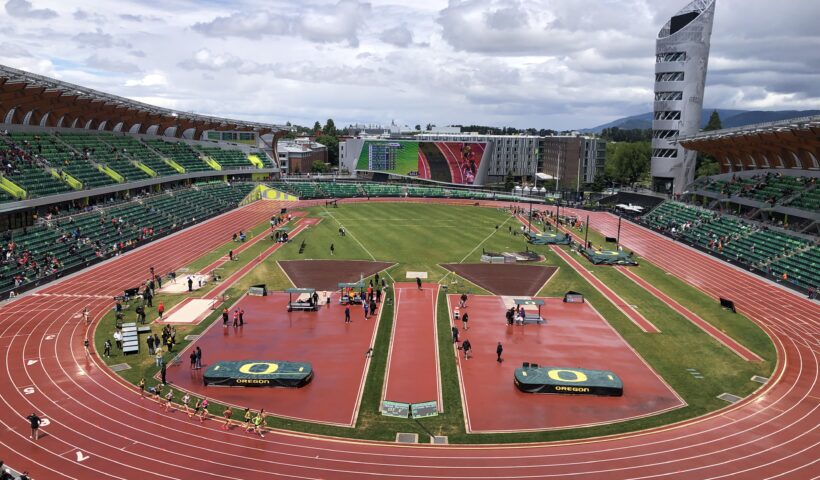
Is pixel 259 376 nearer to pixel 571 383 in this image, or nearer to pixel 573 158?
pixel 571 383

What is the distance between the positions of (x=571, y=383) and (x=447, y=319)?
10977 mm

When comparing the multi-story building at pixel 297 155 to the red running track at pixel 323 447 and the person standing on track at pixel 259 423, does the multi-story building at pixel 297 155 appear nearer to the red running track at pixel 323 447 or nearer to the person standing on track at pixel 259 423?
the red running track at pixel 323 447

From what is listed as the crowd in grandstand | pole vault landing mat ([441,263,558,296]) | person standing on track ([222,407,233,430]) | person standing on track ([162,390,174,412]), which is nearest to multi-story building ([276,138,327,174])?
the crowd in grandstand

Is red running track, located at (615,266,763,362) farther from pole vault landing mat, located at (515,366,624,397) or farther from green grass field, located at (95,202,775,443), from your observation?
pole vault landing mat, located at (515,366,624,397)

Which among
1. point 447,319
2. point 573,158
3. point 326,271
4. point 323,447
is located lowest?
point 323,447

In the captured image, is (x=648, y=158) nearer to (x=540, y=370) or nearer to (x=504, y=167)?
(x=504, y=167)

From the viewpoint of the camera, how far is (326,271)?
44.7 metres

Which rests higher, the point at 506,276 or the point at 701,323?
the point at 506,276

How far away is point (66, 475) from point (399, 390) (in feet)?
39.7

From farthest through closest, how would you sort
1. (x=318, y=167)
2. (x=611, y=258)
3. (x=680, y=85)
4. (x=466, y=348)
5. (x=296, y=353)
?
(x=318, y=167) → (x=680, y=85) → (x=611, y=258) → (x=296, y=353) → (x=466, y=348)

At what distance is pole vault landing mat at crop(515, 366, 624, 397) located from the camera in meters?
23.5

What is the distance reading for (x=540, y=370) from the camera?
24781 millimetres

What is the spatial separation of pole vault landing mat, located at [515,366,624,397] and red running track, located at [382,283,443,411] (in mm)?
3838

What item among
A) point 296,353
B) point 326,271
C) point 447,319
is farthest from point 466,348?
point 326,271
